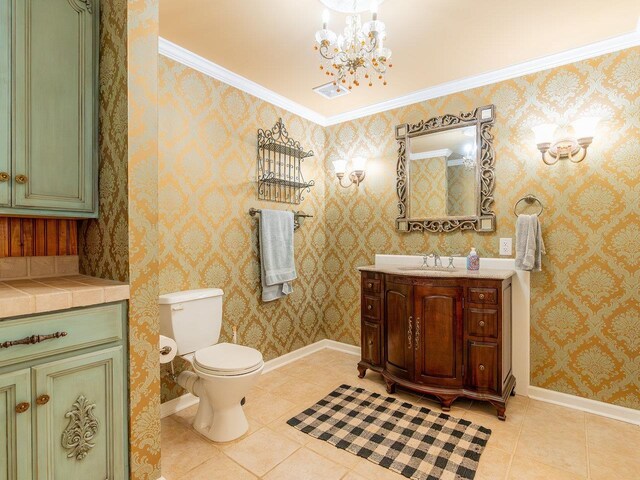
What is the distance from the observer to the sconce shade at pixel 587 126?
2.22 meters

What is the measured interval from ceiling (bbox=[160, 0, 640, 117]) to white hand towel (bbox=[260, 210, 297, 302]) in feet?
3.78

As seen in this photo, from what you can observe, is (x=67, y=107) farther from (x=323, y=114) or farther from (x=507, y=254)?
(x=507, y=254)

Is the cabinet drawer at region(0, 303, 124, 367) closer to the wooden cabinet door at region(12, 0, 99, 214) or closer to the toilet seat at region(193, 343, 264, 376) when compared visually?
the wooden cabinet door at region(12, 0, 99, 214)

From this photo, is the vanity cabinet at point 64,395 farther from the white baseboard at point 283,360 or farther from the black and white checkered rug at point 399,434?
the black and white checkered rug at point 399,434

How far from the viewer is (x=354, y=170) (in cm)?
330

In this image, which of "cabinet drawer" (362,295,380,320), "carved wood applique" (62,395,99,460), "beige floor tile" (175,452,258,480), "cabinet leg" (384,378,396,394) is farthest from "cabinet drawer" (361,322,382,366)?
"carved wood applique" (62,395,99,460)

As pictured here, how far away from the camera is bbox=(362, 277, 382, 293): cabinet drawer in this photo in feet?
8.85

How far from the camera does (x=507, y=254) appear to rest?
2568 mm

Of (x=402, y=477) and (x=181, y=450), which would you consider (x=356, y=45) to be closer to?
(x=402, y=477)

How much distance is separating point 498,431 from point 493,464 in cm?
35

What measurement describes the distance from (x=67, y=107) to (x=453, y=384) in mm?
2684

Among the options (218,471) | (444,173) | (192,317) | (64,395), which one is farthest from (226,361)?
(444,173)

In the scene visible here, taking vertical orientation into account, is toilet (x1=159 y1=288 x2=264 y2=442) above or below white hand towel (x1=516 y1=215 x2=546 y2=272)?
below

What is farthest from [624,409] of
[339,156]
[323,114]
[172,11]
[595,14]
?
[172,11]
